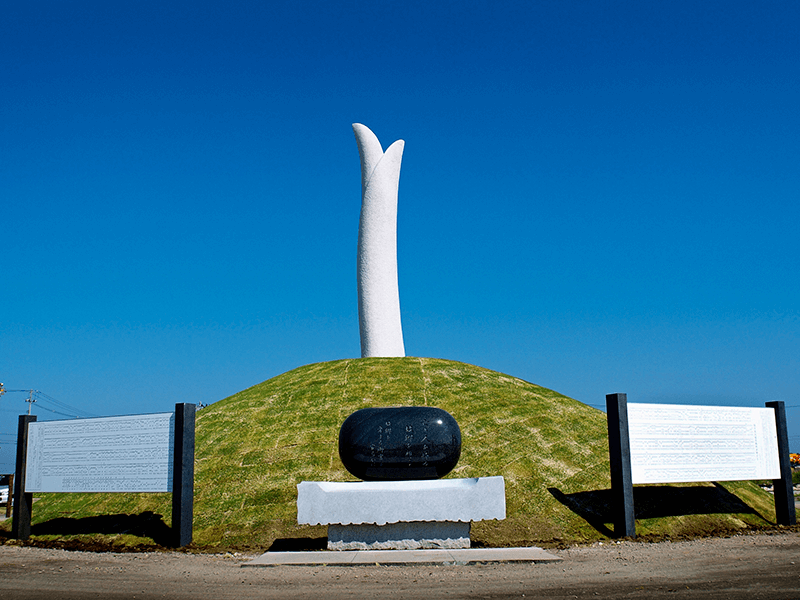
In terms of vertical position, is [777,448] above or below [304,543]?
above

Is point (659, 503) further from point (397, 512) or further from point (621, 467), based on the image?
point (397, 512)

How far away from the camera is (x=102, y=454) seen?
14141 mm

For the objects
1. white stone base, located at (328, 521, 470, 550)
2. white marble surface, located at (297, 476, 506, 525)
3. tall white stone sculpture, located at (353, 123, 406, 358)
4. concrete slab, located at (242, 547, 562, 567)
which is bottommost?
concrete slab, located at (242, 547, 562, 567)

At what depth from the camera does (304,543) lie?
12648mm

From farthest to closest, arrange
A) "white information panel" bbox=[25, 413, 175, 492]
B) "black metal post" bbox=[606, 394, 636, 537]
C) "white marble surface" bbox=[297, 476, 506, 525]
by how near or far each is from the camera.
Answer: "white information panel" bbox=[25, 413, 175, 492] → "black metal post" bbox=[606, 394, 636, 537] → "white marble surface" bbox=[297, 476, 506, 525]

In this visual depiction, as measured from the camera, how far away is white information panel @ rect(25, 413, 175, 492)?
13531 mm

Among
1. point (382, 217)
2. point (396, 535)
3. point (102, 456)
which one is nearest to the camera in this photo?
point (396, 535)

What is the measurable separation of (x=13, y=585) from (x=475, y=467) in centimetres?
1016

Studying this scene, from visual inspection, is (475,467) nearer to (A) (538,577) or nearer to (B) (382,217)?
(A) (538,577)

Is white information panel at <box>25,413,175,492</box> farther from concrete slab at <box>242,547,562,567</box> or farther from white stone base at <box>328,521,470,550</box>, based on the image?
white stone base at <box>328,521,470,550</box>

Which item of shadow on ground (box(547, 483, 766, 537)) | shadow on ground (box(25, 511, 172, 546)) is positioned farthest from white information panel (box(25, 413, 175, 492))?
shadow on ground (box(547, 483, 766, 537))

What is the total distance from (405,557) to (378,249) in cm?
1633

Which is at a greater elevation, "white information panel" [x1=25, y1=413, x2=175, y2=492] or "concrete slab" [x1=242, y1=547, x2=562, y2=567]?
"white information panel" [x1=25, y1=413, x2=175, y2=492]

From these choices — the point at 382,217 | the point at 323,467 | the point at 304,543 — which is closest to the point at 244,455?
the point at 323,467
